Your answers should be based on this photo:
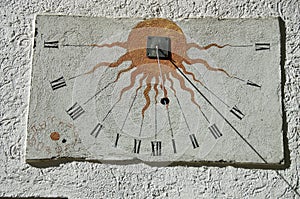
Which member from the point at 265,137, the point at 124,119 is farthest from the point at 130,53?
the point at 265,137

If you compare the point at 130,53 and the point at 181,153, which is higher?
the point at 130,53

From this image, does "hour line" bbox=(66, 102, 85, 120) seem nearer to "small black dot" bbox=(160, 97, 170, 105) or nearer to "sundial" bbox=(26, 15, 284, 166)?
"sundial" bbox=(26, 15, 284, 166)

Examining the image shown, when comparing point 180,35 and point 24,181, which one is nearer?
point 24,181

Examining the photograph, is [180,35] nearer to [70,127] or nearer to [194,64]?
[194,64]

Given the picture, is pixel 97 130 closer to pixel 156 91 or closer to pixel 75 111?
pixel 75 111

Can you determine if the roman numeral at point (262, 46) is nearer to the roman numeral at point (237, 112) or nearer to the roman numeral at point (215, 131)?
the roman numeral at point (237, 112)

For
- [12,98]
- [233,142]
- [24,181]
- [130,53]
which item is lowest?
[24,181]

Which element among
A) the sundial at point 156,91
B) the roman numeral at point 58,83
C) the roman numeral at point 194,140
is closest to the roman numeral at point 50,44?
the sundial at point 156,91
